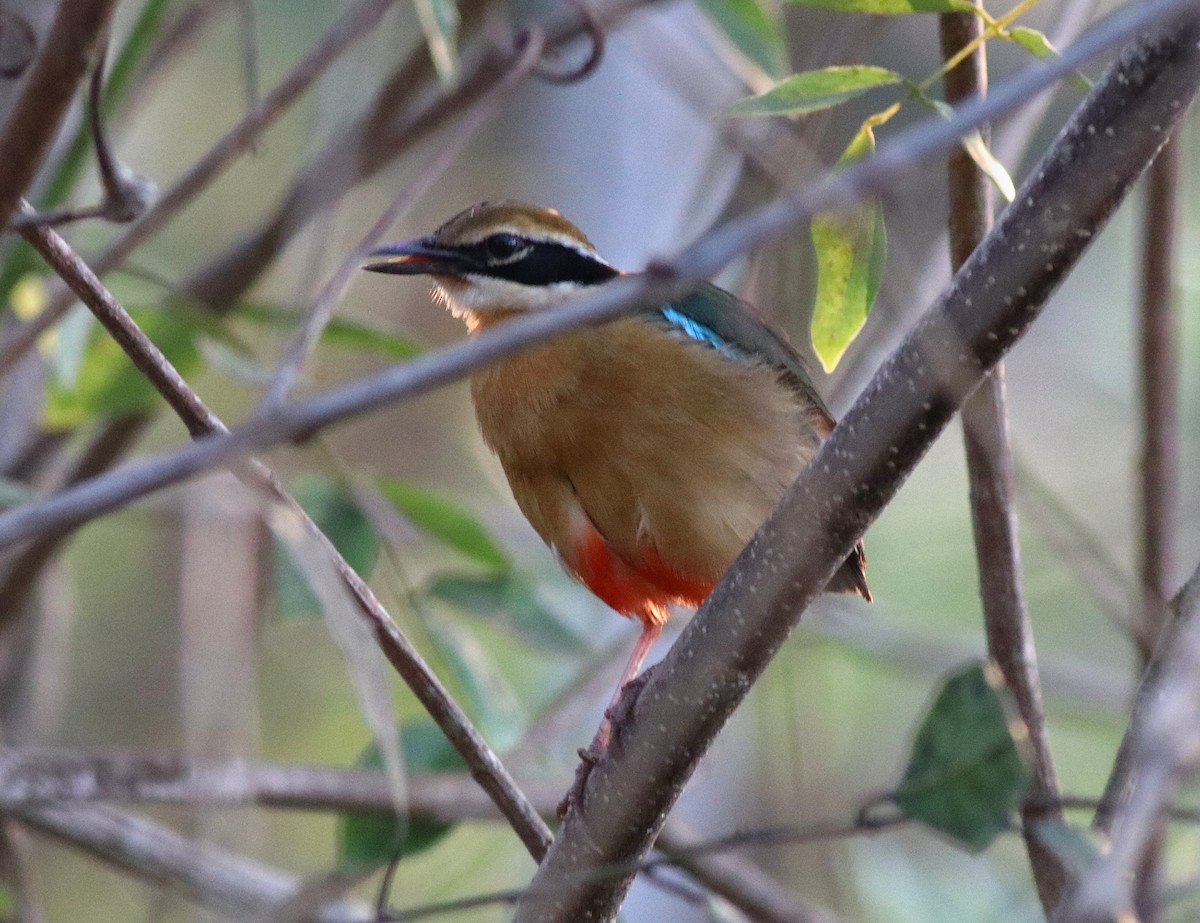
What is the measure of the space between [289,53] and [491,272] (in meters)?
4.99

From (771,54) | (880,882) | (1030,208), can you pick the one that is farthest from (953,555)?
(1030,208)

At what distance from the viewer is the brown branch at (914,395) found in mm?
2057

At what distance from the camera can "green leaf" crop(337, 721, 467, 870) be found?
374cm

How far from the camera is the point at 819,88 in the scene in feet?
8.30

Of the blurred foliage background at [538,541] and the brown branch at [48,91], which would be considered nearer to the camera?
the brown branch at [48,91]

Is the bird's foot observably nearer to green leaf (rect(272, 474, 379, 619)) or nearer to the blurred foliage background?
Answer: the blurred foliage background

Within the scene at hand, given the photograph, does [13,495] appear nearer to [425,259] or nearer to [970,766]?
[425,259]

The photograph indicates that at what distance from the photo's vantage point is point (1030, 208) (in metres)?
2.07

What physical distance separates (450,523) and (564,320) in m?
2.85

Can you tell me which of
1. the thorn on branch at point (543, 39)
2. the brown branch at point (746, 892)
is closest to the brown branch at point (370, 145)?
the thorn on branch at point (543, 39)

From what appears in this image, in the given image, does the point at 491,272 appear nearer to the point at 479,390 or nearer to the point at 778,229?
the point at 479,390

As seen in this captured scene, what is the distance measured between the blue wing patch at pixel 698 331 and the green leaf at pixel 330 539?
949 mm

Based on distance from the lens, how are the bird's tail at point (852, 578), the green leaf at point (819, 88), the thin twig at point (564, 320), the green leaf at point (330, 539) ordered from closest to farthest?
the thin twig at point (564, 320) < the green leaf at point (819, 88) < the bird's tail at point (852, 578) < the green leaf at point (330, 539)

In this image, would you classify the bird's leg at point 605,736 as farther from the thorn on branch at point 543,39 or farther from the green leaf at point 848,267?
the thorn on branch at point 543,39
